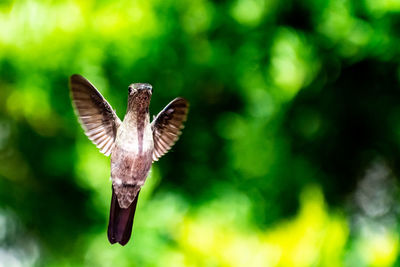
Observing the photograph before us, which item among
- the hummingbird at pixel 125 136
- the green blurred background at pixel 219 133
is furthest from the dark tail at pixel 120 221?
the green blurred background at pixel 219 133

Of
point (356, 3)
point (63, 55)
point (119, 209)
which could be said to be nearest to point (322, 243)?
point (63, 55)

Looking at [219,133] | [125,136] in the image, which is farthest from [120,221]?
[219,133]

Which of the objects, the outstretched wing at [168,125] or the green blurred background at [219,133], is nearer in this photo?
the outstretched wing at [168,125]

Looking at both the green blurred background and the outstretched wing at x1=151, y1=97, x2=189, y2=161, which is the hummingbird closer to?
the outstretched wing at x1=151, y1=97, x2=189, y2=161

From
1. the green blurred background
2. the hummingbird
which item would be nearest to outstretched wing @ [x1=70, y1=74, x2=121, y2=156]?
the hummingbird

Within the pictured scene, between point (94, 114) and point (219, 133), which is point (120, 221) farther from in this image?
point (219, 133)

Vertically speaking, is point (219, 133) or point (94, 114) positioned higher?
point (219, 133)

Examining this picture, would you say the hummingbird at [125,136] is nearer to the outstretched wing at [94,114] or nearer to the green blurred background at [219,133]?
the outstretched wing at [94,114]
